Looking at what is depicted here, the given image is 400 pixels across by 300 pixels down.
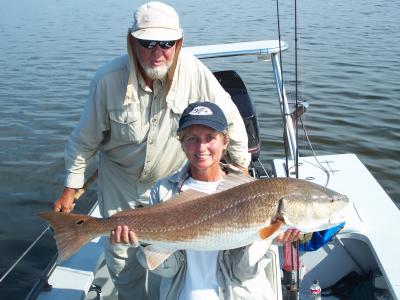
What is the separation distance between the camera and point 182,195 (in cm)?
305

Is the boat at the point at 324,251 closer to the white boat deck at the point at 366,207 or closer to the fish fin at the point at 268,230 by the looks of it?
the white boat deck at the point at 366,207

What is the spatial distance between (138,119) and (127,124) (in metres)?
0.10

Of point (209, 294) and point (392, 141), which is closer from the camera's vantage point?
point (209, 294)

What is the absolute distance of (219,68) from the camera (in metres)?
14.2

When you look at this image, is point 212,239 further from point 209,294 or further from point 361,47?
point 361,47

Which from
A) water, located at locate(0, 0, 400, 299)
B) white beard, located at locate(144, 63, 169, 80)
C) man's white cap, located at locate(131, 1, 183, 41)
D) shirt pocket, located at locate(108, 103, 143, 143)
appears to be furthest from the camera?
water, located at locate(0, 0, 400, 299)

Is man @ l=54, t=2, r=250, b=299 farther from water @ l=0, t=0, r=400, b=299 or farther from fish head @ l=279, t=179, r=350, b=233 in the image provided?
water @ l=0, t=0, r=400, b=299

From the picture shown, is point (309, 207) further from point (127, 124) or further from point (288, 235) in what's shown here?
point (127, 124)

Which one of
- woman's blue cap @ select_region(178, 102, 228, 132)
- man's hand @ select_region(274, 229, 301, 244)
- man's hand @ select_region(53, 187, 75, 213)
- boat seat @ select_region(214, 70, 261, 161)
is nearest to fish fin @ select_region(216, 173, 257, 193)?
woman's blue cap @ select_region(178, 102, 228, 132)

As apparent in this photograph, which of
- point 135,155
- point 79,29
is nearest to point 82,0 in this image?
point 79,29

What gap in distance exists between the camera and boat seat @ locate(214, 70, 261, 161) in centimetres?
602

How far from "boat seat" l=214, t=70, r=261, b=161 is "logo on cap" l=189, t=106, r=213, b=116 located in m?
2.82

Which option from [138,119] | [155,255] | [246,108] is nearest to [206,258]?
[155,255]

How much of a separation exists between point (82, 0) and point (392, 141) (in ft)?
131
